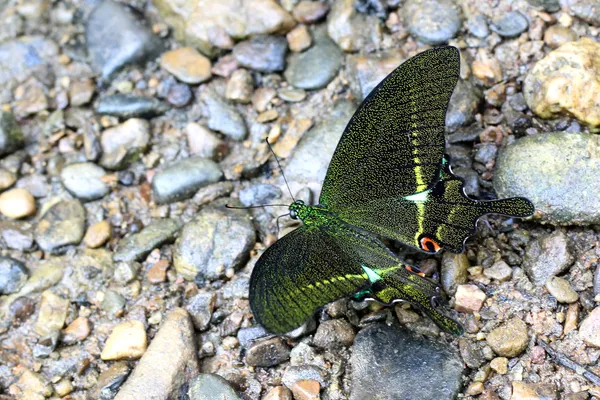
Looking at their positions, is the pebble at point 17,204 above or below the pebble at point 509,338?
above

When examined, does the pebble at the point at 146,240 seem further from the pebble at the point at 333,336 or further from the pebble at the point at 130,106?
the pebble at the point at 333,336

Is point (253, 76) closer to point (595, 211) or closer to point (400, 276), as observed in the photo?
point (400, 276)

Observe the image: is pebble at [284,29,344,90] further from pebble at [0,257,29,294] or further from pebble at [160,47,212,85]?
pebble at [0,257,29,294]

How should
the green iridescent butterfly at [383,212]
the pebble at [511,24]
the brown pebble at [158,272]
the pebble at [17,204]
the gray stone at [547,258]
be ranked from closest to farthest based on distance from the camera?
the green iridescent butterfly at [383,212] → the gray stone at [547,258] → the brown pebble at [158,272] → the pebble at [511,24] → the pebble at [17,204]

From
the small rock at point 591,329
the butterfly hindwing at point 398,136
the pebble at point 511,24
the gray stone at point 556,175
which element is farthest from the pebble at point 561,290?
the pebble at point 511,24

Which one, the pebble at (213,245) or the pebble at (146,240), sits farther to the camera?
the pebble at (146,240)

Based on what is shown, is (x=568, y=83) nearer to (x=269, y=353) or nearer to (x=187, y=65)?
(x=269, y=353)

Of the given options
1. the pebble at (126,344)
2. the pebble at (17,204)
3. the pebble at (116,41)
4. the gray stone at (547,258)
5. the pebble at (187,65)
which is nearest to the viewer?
the gray stone at (547,258)

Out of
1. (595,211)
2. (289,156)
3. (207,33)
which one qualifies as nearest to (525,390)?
(595,211)
